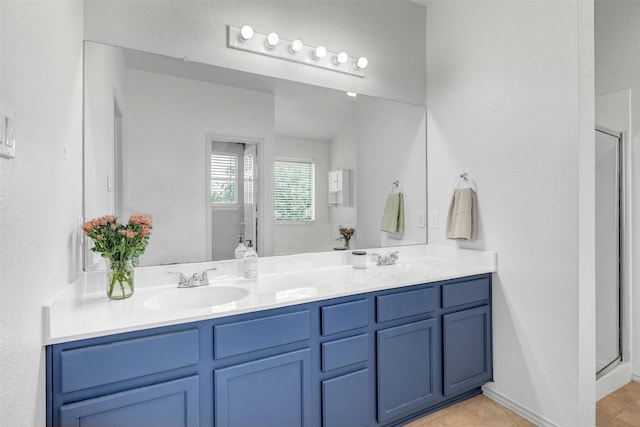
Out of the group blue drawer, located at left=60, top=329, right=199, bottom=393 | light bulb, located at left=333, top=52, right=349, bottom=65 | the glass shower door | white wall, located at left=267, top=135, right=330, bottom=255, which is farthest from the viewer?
the glass shower door

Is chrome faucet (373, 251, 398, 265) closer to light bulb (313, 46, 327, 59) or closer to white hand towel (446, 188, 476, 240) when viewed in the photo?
white hand towel (446, 188, 476, 240)

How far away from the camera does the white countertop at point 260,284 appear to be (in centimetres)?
118

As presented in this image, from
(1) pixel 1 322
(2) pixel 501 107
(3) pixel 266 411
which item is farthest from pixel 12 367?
(2) pixel 501 107

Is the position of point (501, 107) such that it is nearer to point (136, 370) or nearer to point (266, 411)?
point (266, 411)

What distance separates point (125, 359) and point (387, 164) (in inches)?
76.3

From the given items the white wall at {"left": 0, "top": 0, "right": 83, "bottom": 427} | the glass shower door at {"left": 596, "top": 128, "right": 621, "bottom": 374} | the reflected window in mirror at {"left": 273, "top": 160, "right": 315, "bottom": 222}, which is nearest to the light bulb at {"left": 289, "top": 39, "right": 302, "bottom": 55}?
the reflected window in mirror at {"left": 273, "top": 160, "right": 315, "bottom": 222}

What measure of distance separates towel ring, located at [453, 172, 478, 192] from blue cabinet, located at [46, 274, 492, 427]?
1.94ft

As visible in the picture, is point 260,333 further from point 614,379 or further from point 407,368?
point 614,379

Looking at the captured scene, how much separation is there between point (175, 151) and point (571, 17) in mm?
2116

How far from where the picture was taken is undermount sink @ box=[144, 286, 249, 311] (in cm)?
159

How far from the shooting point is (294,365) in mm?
1477

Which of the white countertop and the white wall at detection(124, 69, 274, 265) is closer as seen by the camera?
the white countertop

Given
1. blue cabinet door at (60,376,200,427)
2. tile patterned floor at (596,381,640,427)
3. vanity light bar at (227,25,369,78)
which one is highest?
vanity light bar at (227,25,369,78)

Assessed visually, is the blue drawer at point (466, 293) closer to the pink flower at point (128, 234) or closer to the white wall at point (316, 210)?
the white wall at point (316, 210)
